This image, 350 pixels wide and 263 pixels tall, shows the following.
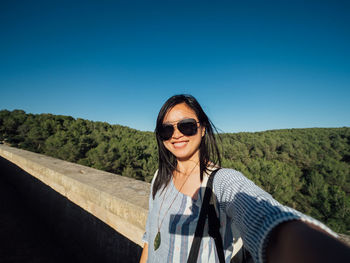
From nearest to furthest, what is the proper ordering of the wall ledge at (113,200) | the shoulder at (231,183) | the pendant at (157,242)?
the shoulder at (231,183), the pendant at (157,242), the wall ledge at (113,200)

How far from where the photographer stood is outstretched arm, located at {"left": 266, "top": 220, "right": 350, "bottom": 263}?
0.33 m

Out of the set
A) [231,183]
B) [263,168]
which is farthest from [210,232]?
[263,168]

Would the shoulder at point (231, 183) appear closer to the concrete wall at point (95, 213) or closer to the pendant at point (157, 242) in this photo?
the pendant at point (157, 242)

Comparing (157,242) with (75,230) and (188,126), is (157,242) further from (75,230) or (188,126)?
(75,230)

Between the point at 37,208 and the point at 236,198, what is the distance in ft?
13.2

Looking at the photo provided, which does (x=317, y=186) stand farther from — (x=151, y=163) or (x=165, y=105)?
(x=165, y=105)

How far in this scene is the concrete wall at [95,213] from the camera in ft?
4.50

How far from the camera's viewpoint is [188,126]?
112cm

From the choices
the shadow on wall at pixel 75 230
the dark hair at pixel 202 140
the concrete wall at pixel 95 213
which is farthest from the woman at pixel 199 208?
the shadow on wall at pixel 75 230

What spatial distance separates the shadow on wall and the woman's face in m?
0.99

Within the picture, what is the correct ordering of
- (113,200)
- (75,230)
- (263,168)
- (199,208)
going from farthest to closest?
(263,168) < (75,230) < (113,200) < (199,208)

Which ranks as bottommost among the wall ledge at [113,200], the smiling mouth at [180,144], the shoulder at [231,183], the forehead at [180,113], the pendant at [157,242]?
the wall ledge at [113,200]

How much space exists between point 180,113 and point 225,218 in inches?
29.4

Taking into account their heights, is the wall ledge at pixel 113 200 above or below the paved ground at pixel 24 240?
above
